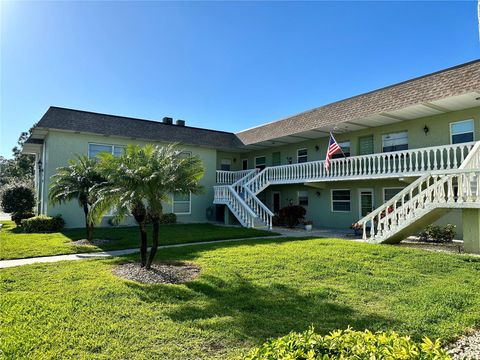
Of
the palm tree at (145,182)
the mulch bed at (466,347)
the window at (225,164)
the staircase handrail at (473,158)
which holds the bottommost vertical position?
the mulch bed at (466,347)

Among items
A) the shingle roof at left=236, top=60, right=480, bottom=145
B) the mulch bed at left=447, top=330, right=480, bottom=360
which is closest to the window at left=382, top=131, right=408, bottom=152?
the shingle roof at left=236, top=60, right=480, bottom=145

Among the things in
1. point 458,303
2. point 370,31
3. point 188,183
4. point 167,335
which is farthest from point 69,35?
point 458,303

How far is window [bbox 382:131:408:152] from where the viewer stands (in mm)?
15758

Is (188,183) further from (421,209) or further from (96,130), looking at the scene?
(96,130)

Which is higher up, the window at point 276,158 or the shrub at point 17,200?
the window at point 276,158

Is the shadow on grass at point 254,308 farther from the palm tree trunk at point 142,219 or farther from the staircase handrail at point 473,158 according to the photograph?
the staircase handrail at point 473,158

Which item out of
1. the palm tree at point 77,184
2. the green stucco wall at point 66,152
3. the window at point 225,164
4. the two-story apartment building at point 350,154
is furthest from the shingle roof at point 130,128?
the palm tree at point 77,184

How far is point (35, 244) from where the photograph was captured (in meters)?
11.2

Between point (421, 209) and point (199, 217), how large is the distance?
47.0ft

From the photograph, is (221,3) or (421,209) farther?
(221,3)

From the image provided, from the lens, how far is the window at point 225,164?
25.3m

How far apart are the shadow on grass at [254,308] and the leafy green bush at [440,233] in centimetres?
896

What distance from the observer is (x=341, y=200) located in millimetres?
18391

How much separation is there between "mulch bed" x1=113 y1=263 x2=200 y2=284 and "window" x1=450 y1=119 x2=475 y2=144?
1288 centimetres
